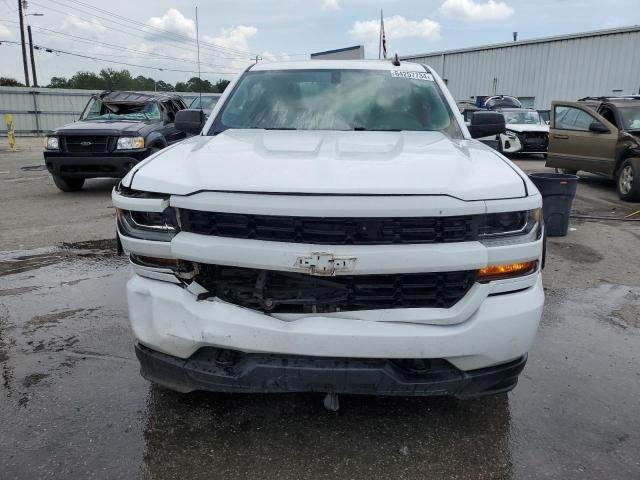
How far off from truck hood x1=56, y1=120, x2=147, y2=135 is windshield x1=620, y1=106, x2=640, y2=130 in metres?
8.44

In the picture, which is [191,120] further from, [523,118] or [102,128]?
[523,118]

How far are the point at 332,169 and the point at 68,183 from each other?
8415 millimetres

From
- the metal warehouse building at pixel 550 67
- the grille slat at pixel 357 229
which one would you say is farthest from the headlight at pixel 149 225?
the metal warehouse building at pixel 550 67

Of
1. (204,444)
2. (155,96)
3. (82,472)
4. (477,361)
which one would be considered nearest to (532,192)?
(477,361)

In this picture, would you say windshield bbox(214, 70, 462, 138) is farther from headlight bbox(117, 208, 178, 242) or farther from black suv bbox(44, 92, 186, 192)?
black suv bbox(44, 92, 186, 192)

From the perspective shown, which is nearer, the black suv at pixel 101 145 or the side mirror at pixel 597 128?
the black suv at pixel 101 145

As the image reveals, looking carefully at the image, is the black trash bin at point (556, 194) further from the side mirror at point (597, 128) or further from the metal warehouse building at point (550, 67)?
the metal warehouse building at point (550, 67)

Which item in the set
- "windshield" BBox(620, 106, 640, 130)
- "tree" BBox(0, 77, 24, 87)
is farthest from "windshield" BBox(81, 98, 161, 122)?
"tree" BBox(0, 77, 24, 87)

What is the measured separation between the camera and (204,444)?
2508 millimetres

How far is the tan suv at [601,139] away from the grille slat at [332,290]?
8.14 meters

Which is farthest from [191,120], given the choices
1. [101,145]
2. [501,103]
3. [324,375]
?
[501,103]

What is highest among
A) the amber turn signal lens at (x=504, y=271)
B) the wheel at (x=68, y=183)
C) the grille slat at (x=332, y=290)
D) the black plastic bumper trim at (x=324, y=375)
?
the amber turn signal lens at (x=504, y=271)

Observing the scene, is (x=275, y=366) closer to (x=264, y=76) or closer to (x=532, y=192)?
(x=532, y=192)

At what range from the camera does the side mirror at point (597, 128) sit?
9762mm
